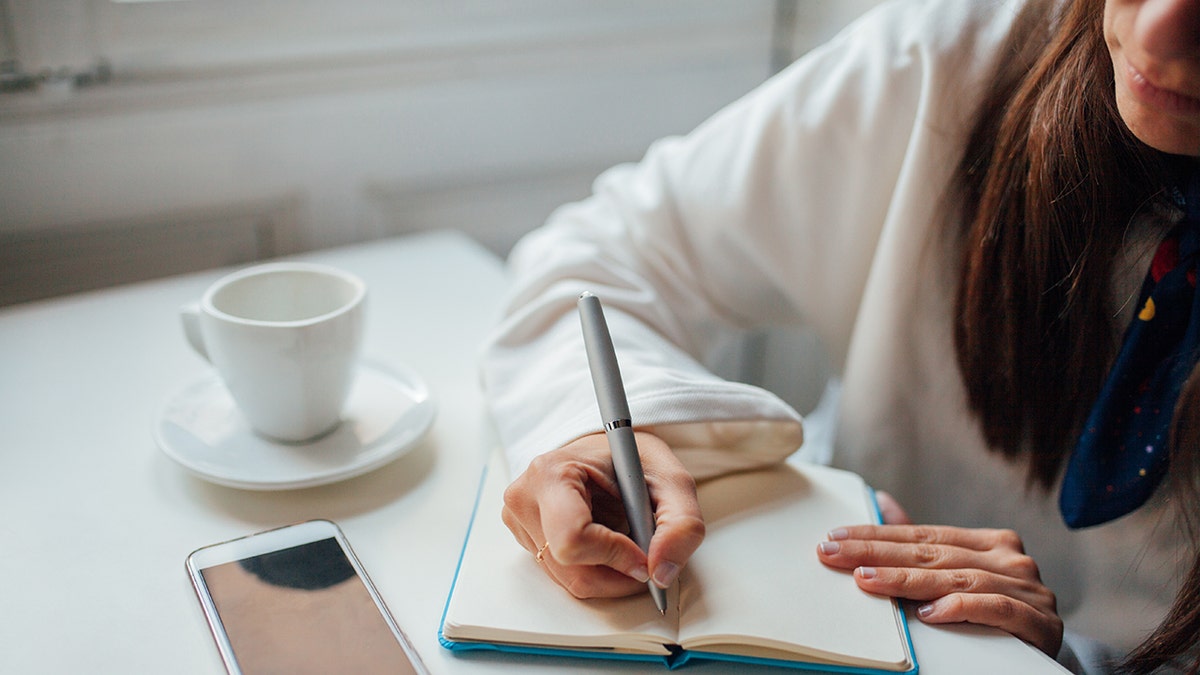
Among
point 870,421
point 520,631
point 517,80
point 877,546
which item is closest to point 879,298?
point 870,421

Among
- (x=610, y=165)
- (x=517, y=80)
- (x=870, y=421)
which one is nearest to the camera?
(x=870, y=421)

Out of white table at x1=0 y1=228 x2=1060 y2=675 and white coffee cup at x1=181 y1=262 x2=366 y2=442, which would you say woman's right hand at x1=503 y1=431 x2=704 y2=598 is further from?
white coffee cup at x1=181 y1=262 x2=366 y2=442

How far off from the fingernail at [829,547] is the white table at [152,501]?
1.9 inches

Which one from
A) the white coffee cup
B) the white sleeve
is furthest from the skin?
the white coffee cup

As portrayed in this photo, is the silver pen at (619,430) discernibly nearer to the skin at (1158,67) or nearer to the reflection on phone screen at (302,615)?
the reflection on phone screen at (302,615)

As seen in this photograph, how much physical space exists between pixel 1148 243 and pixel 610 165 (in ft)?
2.21

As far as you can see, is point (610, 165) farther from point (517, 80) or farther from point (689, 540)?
point (689, 540)

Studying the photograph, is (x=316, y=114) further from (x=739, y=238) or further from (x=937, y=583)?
(x=937, y=583)

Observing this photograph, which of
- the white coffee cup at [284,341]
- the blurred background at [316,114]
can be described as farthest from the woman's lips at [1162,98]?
the blurred background at [316,114]

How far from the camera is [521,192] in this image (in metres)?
1.08

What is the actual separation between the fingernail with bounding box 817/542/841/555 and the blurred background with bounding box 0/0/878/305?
681mm

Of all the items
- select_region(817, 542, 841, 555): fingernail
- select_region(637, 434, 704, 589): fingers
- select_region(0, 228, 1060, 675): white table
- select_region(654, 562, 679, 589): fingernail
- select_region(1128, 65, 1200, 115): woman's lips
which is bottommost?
select_region(0, 228, 1060, 675): white table

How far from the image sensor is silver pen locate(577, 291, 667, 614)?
431mm

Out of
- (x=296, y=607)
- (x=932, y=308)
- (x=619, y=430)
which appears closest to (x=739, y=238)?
(x=932, y=308)
